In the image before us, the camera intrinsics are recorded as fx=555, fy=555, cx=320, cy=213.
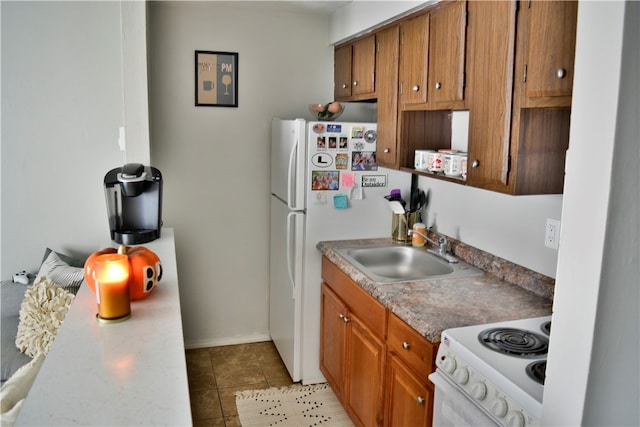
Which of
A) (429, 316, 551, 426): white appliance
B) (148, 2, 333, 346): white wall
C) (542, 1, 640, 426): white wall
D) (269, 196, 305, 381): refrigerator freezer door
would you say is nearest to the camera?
(542, 1, 640, 426): white wall

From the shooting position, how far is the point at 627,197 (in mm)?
1112

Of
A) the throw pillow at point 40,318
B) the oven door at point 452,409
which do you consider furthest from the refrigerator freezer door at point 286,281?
the oven door at point 452,409

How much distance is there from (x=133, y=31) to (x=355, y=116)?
1632mm

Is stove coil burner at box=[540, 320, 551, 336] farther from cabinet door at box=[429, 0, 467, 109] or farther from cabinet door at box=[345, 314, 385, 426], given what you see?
cabinet door at box=[429, 0, 467, 109]

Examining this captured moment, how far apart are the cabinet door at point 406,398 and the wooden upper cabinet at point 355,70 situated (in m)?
1.66

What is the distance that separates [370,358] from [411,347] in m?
0.48

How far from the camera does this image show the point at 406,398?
2266 millimetres

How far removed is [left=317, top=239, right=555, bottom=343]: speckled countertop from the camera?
2.10 metres

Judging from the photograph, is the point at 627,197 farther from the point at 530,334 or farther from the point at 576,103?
the point at 530,334

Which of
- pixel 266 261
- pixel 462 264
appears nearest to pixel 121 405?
pixel 462 264

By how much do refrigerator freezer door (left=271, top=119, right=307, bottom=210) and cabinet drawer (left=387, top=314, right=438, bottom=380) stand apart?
117 centimetres

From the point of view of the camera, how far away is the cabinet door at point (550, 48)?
1.76 meters

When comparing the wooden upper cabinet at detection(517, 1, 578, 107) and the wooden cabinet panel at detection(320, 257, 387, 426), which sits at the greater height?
the wooden upper cabinet at detection(517, 1, 578, 107)

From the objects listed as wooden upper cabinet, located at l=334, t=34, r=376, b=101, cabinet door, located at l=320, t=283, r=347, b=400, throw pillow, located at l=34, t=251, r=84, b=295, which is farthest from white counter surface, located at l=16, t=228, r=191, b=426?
wooden upper cabinet, located at l=334, t=34, r=376, b=101
